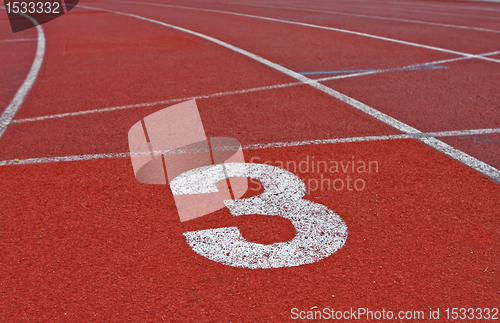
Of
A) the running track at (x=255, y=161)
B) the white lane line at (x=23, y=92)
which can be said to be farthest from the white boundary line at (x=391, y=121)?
the white lane line at (x=23, y=92)

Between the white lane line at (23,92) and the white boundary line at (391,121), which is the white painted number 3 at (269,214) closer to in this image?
the white boundary line at (391,121)

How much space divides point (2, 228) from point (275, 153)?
2385mm

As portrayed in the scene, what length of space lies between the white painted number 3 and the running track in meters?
0.08

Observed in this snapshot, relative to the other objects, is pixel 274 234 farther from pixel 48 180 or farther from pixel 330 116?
pixel 330 116

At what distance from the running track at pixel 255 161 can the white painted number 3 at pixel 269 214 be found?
8 centimetres

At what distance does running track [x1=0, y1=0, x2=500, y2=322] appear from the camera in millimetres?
2678

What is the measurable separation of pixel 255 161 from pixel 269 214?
0.95 metres

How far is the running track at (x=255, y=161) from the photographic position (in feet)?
8.79

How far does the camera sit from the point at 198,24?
42.8ft

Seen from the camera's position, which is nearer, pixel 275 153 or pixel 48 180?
pixel 48 180

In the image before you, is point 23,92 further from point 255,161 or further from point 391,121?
point 391,121

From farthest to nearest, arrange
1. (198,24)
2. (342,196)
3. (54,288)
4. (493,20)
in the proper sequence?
(493,20), (198,24), (342,196), (54,288)

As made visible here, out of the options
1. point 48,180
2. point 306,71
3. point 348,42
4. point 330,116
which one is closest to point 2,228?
point 48,180

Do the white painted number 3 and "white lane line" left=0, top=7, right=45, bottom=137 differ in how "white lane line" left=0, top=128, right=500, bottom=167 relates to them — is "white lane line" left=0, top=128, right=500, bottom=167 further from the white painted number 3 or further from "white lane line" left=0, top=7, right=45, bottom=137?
"white lane line" left=0, top=7, right=45, bottom=137
